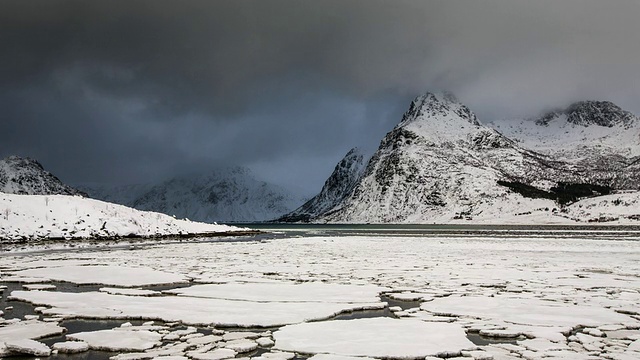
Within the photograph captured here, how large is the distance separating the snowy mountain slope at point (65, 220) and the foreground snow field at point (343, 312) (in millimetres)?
23175

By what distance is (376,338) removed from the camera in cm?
789

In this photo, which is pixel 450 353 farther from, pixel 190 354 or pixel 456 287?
pixel 456 287

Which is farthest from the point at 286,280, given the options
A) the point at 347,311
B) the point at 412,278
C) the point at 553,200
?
the point at 553,200

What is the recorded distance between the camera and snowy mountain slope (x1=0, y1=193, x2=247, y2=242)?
37688 millimetres

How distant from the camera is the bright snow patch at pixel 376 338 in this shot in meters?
7.12

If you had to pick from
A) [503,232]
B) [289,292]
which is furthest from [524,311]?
[503,232]

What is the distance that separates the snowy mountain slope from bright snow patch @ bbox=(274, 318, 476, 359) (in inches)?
1435

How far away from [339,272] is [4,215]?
3258cm

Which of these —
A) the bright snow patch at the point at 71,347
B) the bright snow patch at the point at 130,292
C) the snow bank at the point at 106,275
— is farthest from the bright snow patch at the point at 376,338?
the snow bank at the point at 106,275

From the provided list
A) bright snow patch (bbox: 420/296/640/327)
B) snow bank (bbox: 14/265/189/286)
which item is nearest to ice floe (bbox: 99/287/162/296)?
snow bank (bbox: 14/265/189/286)

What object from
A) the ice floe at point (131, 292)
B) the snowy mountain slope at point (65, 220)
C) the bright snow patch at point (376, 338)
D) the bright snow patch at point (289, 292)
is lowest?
the bright snow patch at point (376, 338)

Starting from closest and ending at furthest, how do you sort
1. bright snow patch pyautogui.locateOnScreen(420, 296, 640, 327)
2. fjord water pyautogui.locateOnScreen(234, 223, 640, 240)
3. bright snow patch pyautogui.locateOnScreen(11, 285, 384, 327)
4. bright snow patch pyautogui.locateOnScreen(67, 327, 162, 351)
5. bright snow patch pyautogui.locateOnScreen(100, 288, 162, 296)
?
bright snow patch pyautogui.locateOnScreen(67, 327, 162, 351) < bright snow patch pyautogui.locateOnScreen(420, 296, 640, 327) < bright snow patch pyautogui.locateOnScreen(11, 285, 384, 327) < bright snow patch pyautogui.locateOnScreen(100, 288, 162, 296) < fjord water pyautogui.locateOnScreen(234, 223, 640, 240)

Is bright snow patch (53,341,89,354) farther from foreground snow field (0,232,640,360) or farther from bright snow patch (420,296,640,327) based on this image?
bright snow patch (420,296,640,327)

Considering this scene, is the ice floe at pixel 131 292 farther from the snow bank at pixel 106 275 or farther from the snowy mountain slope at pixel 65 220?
the snowy mountain slope at pixel 65 220
